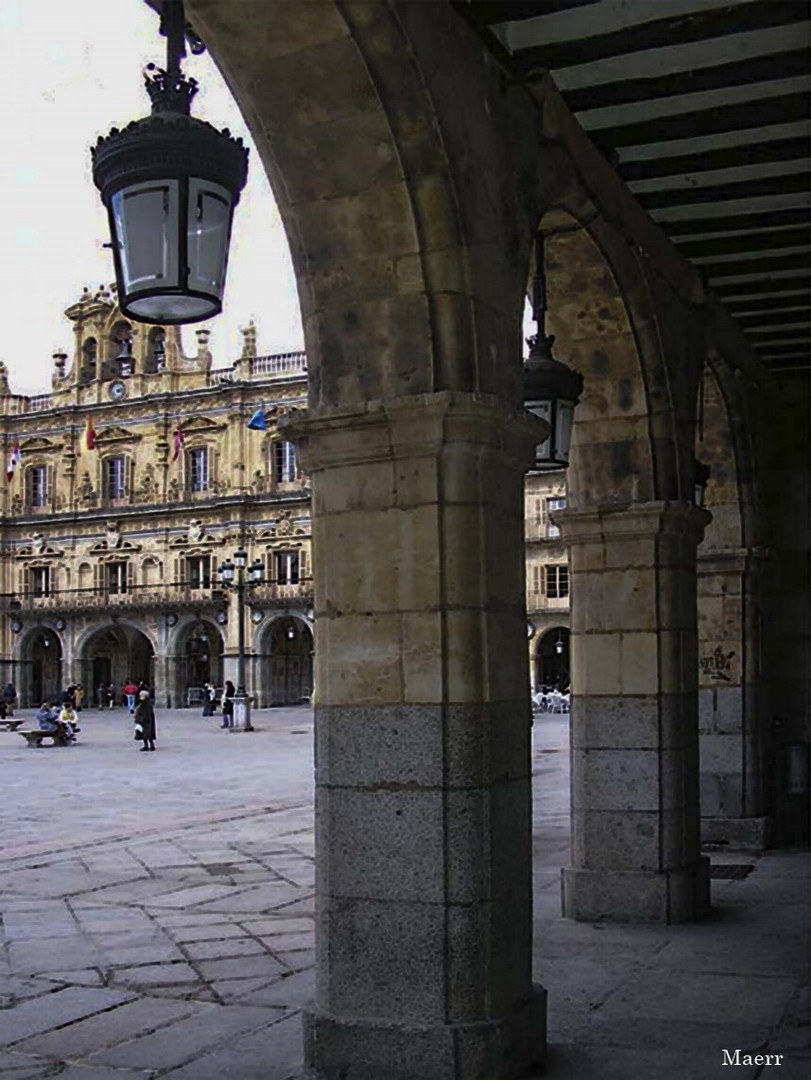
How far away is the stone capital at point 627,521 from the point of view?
765 cm

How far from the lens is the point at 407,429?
4789mm

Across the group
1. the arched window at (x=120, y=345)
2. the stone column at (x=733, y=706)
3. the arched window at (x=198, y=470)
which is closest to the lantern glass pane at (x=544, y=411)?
the stone column at (x=733, y=706)

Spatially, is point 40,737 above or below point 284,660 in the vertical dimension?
below

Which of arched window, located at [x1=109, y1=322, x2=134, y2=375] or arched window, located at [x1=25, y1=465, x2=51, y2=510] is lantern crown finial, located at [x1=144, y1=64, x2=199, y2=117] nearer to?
arched window, located at [x1=109, y1=322, x2=134, y2=375]

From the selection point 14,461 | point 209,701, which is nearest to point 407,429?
point 209,701

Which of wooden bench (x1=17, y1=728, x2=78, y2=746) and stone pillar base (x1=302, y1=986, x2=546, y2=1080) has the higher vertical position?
stone pillar base (x1=302, y1=986, x2=546, y2=1080)

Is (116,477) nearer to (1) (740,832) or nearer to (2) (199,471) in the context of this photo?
(2) (199,471)

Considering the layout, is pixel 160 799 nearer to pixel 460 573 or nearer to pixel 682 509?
pixel 682 509

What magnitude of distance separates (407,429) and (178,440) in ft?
150

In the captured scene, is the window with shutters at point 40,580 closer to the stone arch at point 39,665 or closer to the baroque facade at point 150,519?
the baroque facade at point 150,519

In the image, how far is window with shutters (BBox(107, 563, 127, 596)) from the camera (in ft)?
181

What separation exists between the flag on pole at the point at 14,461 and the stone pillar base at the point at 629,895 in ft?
158

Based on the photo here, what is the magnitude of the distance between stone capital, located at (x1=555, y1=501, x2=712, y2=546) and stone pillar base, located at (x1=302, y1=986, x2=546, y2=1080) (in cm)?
350

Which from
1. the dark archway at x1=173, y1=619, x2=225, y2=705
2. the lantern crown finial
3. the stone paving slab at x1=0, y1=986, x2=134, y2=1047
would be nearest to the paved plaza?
the stone paving slab at x1=0, y1=986, x2=134, y2=1047
